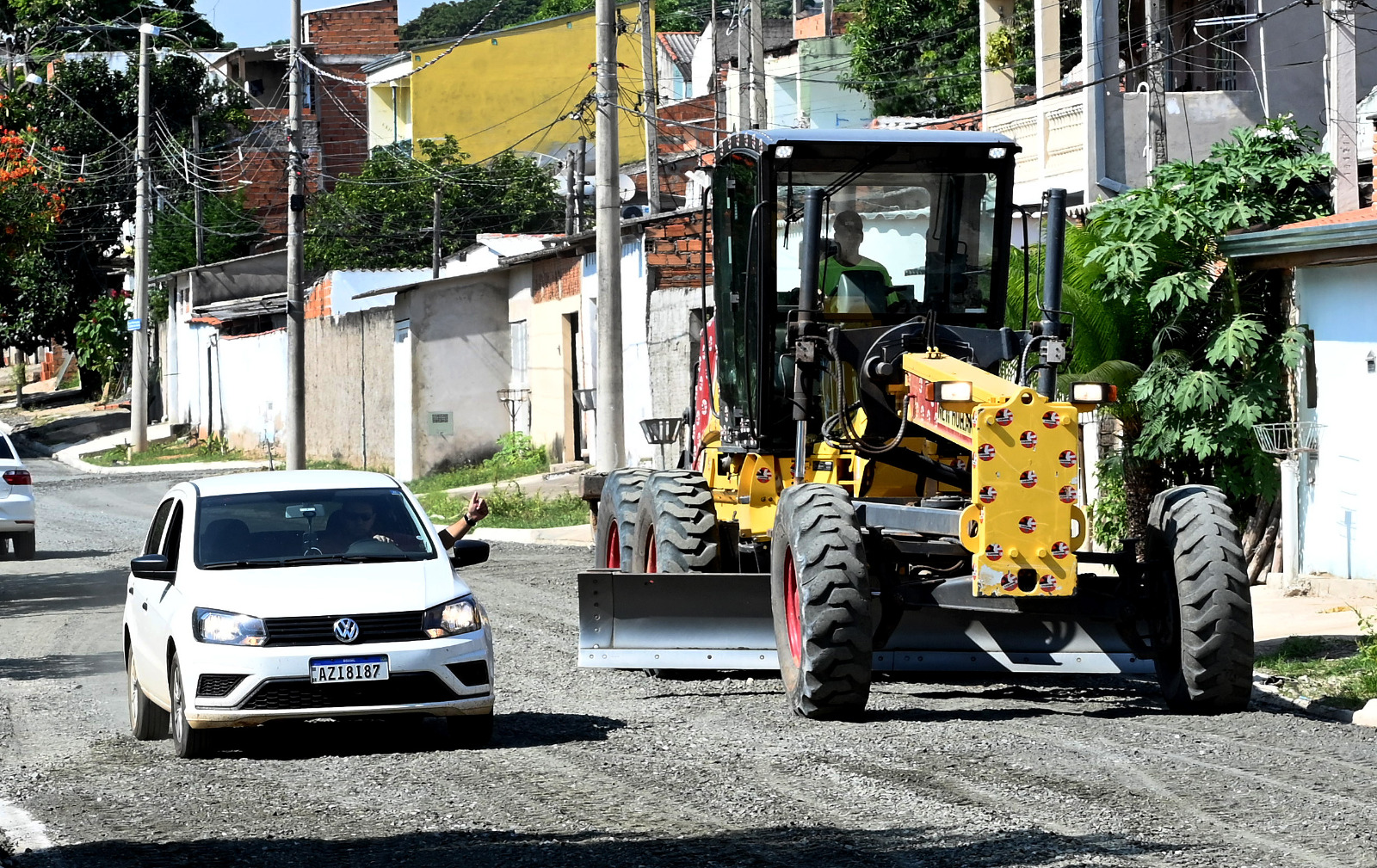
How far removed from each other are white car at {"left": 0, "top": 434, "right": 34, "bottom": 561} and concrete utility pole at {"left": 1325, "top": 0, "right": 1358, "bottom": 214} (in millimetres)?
16677

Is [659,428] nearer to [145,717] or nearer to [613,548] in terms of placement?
[613,548]

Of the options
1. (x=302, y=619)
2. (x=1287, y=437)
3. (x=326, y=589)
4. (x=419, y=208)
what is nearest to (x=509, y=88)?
(x=419, y=208)

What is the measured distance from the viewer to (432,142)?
58.5 m

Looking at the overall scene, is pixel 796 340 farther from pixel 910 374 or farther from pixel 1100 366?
pixel 1100 366

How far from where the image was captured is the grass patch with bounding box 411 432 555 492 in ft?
119

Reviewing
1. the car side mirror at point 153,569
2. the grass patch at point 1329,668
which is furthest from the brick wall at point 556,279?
the car side mirror at point 153,569

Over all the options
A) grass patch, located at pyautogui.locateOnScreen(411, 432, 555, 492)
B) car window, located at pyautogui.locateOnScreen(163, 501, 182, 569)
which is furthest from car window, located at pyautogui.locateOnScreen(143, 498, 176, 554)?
grass patch, located at pyautogui.locateOnScreen(411, 432, 555, 492)

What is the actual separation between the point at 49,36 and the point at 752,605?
5960cm

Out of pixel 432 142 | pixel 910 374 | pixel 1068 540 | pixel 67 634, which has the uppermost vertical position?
pixel 432 142

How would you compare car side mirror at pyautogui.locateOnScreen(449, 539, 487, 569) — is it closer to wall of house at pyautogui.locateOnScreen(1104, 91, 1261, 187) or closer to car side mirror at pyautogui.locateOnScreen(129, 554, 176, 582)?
car side mirror at pyautogui.locateOnScreen(129, 554, 176, 582)

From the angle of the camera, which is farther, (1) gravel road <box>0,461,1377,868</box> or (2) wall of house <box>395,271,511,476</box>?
(2) wall of house <box>395,271,511,476</box>

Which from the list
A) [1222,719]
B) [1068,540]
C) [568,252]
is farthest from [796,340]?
[568,252]

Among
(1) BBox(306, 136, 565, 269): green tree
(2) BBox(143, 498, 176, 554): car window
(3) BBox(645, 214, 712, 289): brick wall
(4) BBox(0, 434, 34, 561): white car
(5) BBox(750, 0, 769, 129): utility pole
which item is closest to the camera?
(2) BBox(143, 498, 176, 554): car window

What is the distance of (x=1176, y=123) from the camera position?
28828mm
